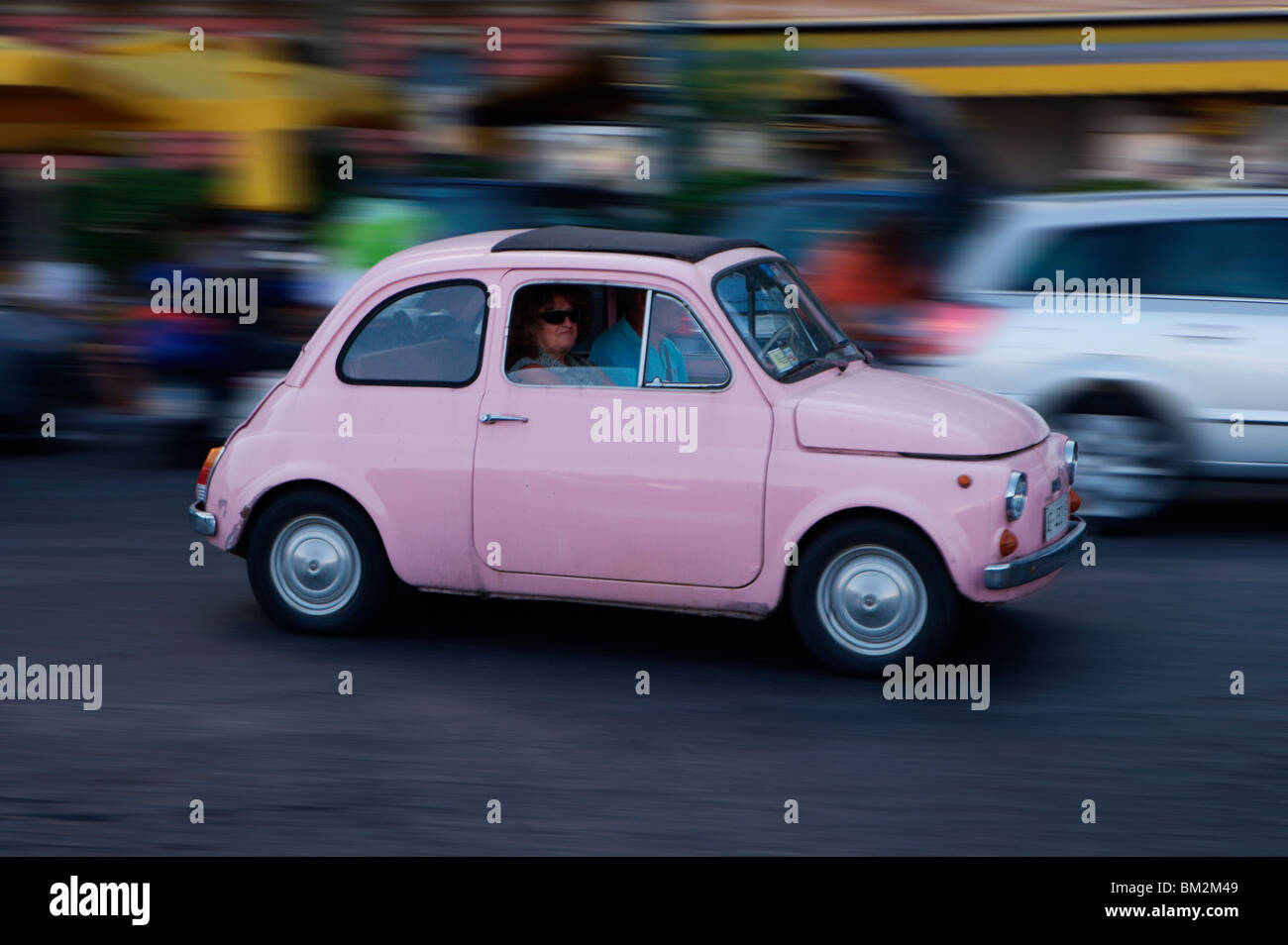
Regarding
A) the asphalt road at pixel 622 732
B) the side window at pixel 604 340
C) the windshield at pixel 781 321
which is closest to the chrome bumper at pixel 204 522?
the asphalt road at pixel 622 732

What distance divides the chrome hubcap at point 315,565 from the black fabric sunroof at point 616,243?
138cm

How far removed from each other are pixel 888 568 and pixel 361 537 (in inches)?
85.7

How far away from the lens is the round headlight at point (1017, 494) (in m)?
6.21

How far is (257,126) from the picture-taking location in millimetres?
12539

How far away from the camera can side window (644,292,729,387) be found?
6.55 m

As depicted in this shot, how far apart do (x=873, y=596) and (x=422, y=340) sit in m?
2.11

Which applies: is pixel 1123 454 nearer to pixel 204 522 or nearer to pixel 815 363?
pixel 815 363

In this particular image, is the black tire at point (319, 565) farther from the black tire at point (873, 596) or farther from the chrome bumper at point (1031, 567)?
the chrome bumper at point (1031, 567)

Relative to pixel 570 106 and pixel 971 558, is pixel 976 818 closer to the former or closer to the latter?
pixel 971 558
